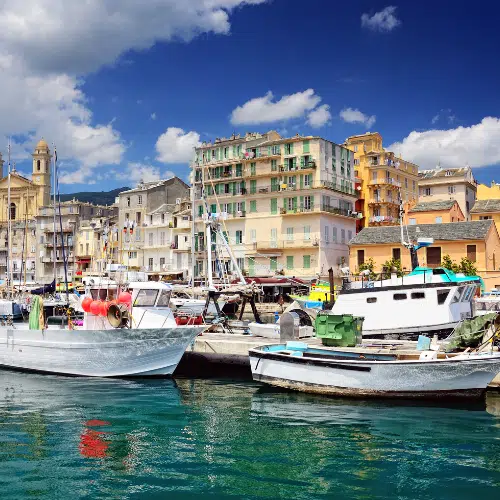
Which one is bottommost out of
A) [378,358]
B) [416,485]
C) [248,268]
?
[416,485]

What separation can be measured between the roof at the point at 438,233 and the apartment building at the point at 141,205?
1098 inches

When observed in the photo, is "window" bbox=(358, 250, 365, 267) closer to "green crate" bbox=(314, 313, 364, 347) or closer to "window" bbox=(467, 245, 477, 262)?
"window" bbox=(467, 245, 477, 262)

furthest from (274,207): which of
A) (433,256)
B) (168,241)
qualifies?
(433,256)

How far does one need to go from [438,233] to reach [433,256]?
221cm

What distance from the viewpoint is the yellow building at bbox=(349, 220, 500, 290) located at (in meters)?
54.7

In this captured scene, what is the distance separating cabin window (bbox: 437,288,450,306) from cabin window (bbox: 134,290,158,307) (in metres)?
12.5

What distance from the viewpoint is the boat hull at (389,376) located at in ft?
62.5

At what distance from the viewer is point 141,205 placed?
8081 cm

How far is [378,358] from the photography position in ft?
69.4

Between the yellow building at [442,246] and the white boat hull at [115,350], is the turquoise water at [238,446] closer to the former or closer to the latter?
the white boat hull at [115,350]

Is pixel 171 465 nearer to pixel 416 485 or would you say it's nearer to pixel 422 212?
pixel 416 485

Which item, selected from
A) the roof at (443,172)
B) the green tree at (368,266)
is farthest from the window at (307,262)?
the roof at (443,172)

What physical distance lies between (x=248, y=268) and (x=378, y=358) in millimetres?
44765

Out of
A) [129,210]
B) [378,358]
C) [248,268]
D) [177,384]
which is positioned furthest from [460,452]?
[129,210]
